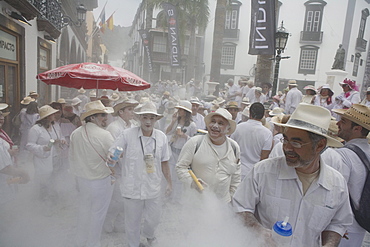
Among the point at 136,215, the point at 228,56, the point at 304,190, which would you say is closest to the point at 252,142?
the point at 136,215

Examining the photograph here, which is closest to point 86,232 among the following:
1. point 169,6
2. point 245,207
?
point 245,207

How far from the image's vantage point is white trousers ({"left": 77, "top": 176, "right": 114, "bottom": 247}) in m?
3.51

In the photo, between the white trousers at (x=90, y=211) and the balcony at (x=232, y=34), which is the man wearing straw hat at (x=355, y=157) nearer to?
the white trousers at (x=90, y=211)

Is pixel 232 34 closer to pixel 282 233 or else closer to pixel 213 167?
pixel 213 167

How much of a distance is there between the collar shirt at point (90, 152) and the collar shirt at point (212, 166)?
1.01 metres

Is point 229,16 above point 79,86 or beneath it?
above

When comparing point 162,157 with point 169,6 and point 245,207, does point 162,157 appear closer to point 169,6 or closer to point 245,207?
point 245,207

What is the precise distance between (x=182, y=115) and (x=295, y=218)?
347 cm

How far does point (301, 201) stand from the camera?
6.18ft

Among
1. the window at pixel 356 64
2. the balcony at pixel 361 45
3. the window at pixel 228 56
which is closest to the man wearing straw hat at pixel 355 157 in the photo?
the window at pixel 228 56

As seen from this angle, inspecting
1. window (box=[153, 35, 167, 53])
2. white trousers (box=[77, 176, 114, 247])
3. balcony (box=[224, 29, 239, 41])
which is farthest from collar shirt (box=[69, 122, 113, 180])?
window (box=[153, 35, 167, 53])

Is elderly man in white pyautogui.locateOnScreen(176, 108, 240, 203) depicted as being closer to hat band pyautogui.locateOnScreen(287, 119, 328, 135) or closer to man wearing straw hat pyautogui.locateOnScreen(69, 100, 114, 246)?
man wearing straw hat pyautogui.locateOnScreen(69, 100, 114, 246)

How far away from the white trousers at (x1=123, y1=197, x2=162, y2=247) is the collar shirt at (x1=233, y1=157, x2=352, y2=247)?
1.73 metres

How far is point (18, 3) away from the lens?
6430 millimetres
